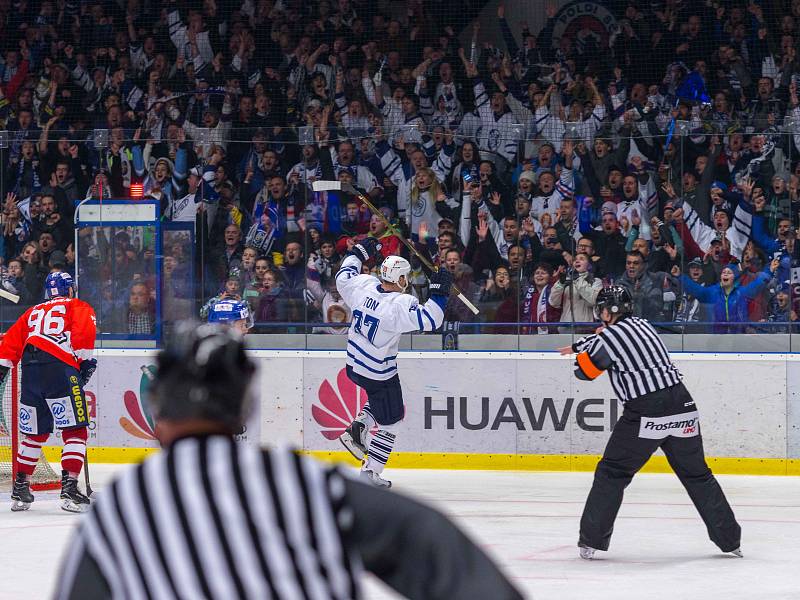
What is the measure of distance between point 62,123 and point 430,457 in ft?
15.7

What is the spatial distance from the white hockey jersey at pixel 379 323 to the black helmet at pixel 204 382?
605 centimetres

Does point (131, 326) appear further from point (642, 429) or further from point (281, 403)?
point (642, 429)

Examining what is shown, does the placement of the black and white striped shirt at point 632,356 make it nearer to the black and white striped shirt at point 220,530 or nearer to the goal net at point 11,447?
the goal net at point 11,447

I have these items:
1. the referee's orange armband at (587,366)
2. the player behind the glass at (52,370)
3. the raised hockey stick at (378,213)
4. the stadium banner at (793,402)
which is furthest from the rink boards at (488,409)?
the referee's orange armband at (587,366)

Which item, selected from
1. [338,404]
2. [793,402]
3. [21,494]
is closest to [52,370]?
[21,494]

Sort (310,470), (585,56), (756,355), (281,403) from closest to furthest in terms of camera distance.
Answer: (310,470) → (756,355) → (281,403) → (585,56)

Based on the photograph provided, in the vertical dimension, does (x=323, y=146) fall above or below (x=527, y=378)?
above

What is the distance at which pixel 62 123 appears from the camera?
37.6 feet

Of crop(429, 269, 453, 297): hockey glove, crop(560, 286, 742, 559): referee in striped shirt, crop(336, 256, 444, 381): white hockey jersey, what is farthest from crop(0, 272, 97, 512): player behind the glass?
crop(560, 286, 742, 559): referee in striped shirt

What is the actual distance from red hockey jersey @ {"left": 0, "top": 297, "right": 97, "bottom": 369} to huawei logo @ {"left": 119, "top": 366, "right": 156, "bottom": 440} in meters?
1.85

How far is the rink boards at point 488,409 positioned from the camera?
334 inches

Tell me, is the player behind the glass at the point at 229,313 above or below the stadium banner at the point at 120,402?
above

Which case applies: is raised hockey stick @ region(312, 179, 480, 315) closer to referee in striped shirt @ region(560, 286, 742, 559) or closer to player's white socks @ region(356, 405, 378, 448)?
player's white socks @ region(356, 405, 378, 448)

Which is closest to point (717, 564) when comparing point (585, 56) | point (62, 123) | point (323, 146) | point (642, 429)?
point (642, 429)
